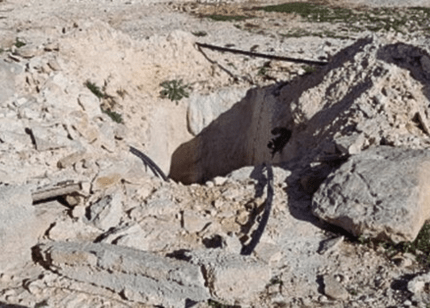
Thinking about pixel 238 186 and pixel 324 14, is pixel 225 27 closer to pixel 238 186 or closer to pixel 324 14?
pixel 324 14

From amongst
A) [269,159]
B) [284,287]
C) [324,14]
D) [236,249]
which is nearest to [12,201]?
[236,249]

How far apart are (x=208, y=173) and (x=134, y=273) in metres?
6.92

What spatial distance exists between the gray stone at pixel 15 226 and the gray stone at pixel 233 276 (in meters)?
2.32

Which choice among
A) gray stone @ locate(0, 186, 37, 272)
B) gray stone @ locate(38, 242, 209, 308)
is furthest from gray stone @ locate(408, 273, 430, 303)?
gray stone @ locate(0, 186, 37, 272)

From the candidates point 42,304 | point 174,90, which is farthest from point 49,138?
point 174,90

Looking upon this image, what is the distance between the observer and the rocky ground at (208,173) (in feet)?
20.6

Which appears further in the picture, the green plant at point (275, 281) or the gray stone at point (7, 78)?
the gray stone at point (7, 78)

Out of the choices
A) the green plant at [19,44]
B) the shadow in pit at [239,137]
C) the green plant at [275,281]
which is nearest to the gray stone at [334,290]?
the green plant at [275,281]

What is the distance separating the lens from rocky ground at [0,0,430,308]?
627 centimetres

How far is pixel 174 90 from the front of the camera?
40.2 feet

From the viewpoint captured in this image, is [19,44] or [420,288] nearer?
[420,288]

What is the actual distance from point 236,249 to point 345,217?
1.46 m

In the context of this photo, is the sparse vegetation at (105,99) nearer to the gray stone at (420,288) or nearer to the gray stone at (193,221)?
the gray stone at (193,221)

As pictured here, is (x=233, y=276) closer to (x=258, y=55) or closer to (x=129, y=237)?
(x=129, y=237)
